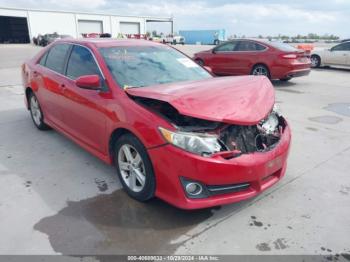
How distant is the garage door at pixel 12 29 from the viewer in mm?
51906

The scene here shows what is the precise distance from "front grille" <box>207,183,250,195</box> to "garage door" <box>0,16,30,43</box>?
56.6m

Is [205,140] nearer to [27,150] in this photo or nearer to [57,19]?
[27,150]

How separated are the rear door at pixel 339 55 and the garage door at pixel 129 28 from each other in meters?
45.7

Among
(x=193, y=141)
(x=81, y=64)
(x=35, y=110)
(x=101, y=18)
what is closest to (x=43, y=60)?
(x=35, y=110)

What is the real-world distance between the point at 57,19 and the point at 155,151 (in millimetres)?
50138

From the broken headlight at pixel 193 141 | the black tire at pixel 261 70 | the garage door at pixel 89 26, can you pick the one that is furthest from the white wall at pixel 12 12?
the broken headlight at pixel 193 141

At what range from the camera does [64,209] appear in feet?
10.2

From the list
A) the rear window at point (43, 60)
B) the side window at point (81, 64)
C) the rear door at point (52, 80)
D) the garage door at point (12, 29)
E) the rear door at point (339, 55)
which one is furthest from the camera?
the garage door at point (12, 29)

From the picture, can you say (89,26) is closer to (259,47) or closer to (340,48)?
(340,48)

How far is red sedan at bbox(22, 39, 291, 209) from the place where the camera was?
2.69 m

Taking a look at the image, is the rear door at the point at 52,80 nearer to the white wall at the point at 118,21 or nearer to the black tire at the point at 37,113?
the black tire at the point at 37,113

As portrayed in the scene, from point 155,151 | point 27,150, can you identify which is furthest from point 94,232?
point 27,150

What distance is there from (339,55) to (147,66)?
13.4 meters

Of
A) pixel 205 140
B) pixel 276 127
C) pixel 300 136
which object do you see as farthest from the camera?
pixel 300 136
